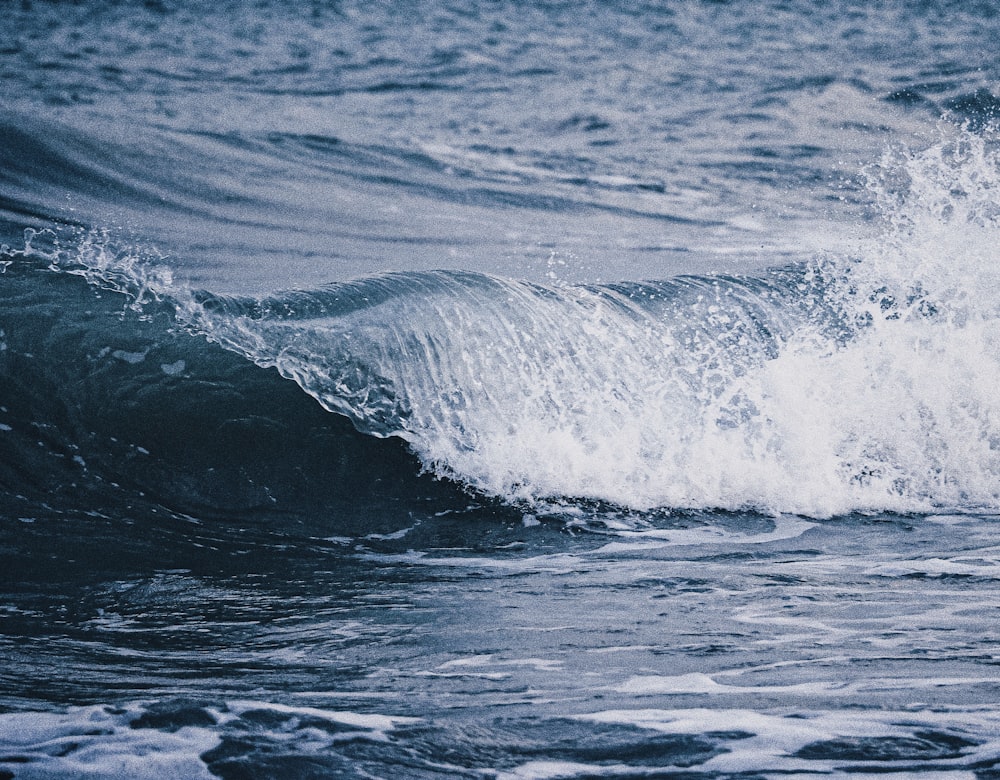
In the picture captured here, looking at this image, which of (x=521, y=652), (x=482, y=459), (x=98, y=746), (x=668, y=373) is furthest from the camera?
(x=668, y=373)

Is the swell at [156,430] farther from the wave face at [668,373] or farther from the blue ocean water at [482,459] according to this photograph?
the wave face at [668,373]

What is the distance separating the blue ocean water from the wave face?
1.0 inches

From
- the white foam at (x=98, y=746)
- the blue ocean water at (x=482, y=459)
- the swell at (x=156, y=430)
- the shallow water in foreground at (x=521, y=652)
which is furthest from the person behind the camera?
the swell at (x=156, y=430)

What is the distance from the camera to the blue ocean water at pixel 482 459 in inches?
123

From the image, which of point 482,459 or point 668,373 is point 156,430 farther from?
point 668,373

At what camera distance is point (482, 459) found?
19.5 ft

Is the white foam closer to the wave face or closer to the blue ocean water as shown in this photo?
the blue ocean water

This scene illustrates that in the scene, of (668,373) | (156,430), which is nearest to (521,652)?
(156,430)

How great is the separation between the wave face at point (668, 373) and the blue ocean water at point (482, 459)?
0.02 m

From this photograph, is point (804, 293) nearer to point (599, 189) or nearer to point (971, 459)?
point (971, 459)

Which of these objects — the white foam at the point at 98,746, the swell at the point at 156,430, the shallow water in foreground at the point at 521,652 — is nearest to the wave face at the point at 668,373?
the swell at the point at 156,430

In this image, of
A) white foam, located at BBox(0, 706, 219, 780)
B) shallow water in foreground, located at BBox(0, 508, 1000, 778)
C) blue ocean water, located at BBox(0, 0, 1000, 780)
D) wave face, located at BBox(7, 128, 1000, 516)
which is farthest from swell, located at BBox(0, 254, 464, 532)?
white foam, located at BBox(0, 706, 219, 780)

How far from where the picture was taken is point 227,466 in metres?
5.95

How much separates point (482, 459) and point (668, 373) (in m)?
1.41
